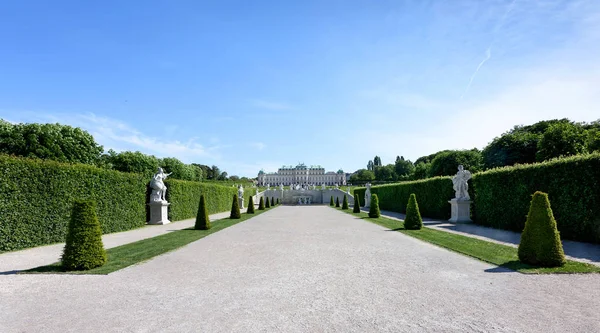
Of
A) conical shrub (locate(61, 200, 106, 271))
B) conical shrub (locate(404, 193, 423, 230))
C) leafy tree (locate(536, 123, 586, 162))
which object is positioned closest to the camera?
conical shrub (locate(61, 200, 106, 271))

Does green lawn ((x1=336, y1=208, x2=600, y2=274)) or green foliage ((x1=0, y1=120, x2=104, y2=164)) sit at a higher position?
green foliage ((x1=0, y1=120, x2=104, y2=164))

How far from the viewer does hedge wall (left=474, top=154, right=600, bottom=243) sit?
9.95m

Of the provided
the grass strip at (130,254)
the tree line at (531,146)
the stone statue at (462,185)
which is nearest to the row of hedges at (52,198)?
the grass strip at (130,254)

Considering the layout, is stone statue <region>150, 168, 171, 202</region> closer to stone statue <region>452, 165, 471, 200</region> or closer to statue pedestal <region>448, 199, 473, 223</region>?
statue pedestal <region>448, 199, 473, 223</region>

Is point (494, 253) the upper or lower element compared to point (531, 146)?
lower

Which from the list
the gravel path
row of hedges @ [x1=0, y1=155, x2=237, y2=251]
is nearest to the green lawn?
the gravel path

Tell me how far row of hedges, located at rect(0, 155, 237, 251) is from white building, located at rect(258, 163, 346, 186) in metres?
123

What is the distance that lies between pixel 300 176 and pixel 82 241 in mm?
134266

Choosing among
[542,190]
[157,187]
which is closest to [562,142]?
[542,190]

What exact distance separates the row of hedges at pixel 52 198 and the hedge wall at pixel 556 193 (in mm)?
15245

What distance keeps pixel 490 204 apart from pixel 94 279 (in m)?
14.9

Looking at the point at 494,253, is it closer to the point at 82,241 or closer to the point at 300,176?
the point at 82,241

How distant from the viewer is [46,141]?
30.1 meters

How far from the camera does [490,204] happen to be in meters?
15.4
